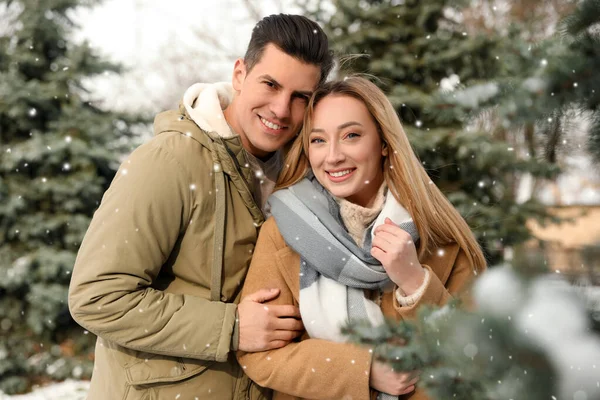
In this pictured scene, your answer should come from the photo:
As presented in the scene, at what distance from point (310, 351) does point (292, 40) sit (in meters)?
1.18

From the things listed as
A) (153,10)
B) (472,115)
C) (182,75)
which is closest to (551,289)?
(472,115)

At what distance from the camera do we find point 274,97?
2.24 m

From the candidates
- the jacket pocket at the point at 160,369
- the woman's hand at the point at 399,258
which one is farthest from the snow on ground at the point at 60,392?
the woman's hand at the point at 399,258

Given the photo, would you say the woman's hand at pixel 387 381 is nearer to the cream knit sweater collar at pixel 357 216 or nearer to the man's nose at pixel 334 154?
the cream knit sweater collar at pixel 357 216

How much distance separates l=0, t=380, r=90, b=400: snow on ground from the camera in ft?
18.2

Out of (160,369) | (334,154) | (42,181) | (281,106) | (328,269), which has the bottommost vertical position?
(42,181)

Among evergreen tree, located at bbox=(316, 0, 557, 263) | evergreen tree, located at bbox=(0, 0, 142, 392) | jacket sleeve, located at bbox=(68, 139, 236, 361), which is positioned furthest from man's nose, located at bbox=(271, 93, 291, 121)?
evergreen tree, located at bbox=(0, 0, 142, 392)

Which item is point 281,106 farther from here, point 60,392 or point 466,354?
point 60,392

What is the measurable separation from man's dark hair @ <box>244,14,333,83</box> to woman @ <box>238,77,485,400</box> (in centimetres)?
14

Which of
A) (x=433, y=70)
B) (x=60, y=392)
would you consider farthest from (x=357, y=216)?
(x=60, y=392)

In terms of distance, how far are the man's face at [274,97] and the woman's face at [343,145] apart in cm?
10

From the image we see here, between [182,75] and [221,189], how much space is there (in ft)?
40.9

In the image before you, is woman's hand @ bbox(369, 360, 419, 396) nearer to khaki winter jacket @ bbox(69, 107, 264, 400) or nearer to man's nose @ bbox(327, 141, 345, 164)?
khaki winter jacket @ bbox(69, 107, 264, 400)

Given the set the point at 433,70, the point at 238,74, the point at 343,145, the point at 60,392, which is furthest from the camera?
the point at 60,392
